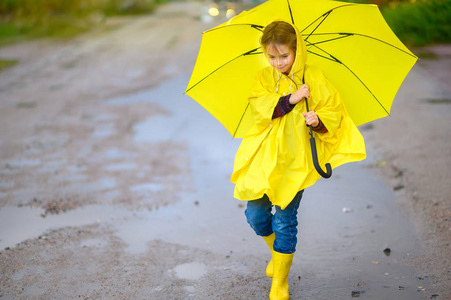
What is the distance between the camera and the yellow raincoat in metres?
3.23

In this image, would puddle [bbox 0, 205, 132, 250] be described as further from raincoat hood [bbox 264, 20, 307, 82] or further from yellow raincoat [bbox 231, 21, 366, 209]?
raincoat hood [bbox 264, 20, 307, 82]

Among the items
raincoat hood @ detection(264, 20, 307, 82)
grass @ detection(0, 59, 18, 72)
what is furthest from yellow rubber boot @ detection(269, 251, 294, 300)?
grass @ detection(0, 59, 18, 72)

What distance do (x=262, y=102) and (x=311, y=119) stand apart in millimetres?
335

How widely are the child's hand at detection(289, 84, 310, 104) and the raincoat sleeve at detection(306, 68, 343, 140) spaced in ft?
0.28

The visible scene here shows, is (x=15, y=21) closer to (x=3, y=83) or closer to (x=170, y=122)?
(x=3, y=83)

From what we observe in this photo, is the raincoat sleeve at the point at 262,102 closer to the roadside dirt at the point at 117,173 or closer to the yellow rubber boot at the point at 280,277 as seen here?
the yellow rubber boot at the point at 280,277

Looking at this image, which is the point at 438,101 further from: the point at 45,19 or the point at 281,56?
the point at 45,19

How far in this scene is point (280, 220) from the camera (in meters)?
3.40

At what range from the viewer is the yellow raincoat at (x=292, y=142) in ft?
10.6

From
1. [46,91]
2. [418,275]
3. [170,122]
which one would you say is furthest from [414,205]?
[46,91]

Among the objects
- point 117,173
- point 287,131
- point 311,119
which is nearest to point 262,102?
point 287,131

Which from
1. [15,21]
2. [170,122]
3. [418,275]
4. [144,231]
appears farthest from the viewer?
[15,21]

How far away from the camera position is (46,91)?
1105 cm

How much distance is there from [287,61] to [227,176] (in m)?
2.99
